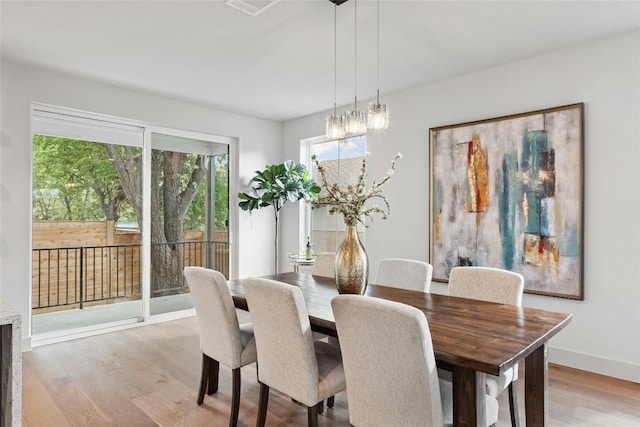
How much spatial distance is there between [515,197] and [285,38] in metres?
2.37

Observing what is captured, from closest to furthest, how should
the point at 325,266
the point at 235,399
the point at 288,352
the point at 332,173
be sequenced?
the point at 288,352, the point at 235,399, the point at 325,266, the point at 332,173

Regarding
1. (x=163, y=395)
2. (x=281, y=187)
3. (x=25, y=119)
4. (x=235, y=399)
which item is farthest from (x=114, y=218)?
(x=235, y=399)

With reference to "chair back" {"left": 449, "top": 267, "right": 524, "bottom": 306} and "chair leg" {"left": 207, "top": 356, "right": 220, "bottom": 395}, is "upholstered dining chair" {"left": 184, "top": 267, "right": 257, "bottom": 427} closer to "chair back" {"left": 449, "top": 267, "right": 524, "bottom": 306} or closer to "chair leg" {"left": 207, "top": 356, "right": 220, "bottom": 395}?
"chair leg" {"left": 207, "top": 356, "right": 220, "bottom": 395}

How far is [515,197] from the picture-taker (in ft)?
11.4

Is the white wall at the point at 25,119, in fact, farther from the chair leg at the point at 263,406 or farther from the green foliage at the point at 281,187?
the chair leg at the point at 263,406

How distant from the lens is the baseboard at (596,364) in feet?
9.64

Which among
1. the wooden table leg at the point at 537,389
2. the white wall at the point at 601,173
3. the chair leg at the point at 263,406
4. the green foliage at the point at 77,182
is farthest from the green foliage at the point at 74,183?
the wooden table leg at the point at 537,389

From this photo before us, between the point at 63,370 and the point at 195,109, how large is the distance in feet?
10.3

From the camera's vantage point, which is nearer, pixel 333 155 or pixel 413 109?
pixel 413 109

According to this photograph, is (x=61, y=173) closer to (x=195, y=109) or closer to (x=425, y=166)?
(x=195, y=109)

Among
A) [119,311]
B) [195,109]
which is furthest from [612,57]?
[119,311]

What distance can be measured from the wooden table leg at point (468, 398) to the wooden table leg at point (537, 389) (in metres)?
0.53

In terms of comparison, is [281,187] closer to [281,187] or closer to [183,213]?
[281,187]

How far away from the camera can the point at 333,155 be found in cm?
532
